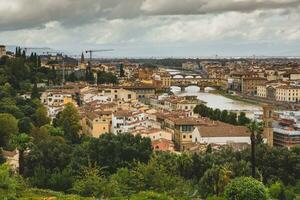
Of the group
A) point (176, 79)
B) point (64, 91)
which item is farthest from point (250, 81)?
point (64, 91)

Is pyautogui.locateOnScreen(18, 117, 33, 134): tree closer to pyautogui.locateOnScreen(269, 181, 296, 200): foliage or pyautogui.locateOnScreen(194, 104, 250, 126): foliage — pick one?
pyautogui.locateOnScreen(194, 104, 250, 126): foliage

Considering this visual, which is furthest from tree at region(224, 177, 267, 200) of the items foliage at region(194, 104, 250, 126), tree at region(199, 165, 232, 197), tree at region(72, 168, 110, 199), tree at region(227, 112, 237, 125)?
tree at region(227, 112, 237, 125)

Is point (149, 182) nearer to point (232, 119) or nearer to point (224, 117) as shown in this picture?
point (232, 119)

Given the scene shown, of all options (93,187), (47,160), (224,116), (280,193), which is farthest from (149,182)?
(224,116)

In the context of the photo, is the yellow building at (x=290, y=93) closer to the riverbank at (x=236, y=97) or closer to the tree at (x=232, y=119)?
the riverbank at (x=236, y=97)

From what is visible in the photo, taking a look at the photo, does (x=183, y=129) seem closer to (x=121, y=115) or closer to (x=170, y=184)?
(x=121, y=115)

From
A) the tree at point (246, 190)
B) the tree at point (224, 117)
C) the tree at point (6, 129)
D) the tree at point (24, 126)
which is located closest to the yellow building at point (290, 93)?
the tree at point (224, 117)
